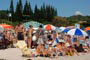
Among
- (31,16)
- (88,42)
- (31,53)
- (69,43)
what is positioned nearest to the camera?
(31,53)

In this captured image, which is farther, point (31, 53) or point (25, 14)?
point (25, 14)

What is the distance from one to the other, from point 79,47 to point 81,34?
863 millimetres

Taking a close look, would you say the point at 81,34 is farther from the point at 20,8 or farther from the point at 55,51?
the point at 20,8

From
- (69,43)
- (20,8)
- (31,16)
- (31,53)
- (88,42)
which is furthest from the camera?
(31,16)

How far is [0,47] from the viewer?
1368 cm

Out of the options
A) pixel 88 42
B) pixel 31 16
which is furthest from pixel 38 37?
pixel 31 16

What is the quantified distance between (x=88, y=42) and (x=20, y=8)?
65.3 metres

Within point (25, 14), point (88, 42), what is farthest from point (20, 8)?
point (88, 42)

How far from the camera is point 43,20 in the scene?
272 feet

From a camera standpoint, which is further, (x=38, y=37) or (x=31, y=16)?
(x=31, y=16)

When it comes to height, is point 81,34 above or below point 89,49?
above

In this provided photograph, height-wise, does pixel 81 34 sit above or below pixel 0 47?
above

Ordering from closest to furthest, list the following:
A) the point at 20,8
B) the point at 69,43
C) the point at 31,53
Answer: the point at 31,53 < the point at 69,43 < the point at 20,8

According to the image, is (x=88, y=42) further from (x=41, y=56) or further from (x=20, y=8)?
(x=20, y=8)
